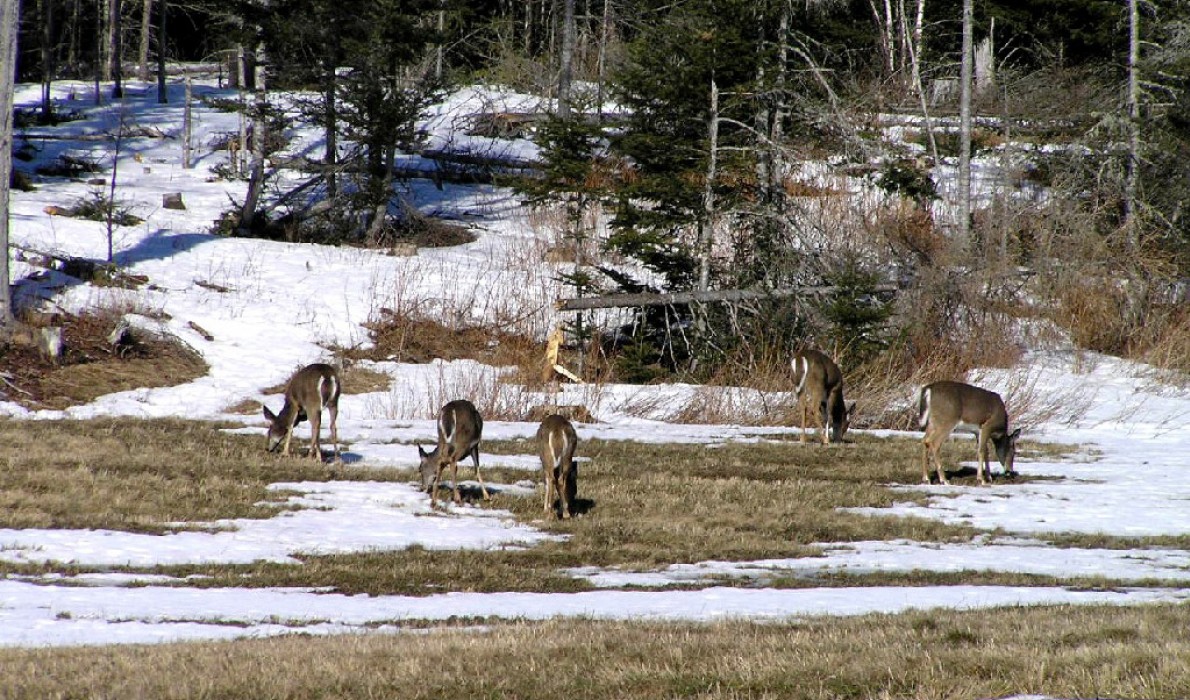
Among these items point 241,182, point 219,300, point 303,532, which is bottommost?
point 303,532

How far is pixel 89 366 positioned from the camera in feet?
82.1

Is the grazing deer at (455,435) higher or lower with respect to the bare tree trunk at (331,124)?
lower

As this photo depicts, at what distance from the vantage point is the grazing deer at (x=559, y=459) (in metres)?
14.6

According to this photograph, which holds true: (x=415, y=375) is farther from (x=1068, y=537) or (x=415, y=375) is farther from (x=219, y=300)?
(x=1068, y=537)

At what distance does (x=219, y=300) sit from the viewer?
30.3 metres

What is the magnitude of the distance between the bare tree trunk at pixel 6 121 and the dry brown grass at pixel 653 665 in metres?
18.5

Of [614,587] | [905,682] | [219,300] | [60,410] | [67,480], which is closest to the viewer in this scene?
[905,682]

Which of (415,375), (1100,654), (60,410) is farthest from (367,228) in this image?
(1100,654)

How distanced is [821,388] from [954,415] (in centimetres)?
369

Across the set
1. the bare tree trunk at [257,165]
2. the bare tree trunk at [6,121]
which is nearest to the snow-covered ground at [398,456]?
the bare tree trunk at [257,165]

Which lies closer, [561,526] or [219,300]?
[561,526]

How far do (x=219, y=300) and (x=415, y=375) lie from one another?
19.4ft

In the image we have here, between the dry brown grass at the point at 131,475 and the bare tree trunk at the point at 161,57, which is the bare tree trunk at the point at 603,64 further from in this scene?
the dry brown grass at the point at 131,475

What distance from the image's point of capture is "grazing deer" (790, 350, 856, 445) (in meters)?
21.2
